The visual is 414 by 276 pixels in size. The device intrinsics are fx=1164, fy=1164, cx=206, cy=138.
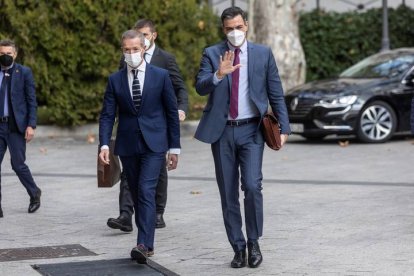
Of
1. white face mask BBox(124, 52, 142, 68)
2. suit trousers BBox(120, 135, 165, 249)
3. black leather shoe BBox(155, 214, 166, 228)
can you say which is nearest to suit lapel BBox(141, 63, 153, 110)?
white face mask BBox(124, 52, 142, 68)

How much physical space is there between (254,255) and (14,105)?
3.58 m

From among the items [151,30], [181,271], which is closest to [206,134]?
[181,271]

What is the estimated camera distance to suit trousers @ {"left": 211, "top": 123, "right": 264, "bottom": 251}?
823 cm

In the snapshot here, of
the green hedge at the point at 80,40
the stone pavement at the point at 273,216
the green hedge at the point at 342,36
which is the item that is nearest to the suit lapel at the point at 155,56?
the stone pavement at the point at 273,216

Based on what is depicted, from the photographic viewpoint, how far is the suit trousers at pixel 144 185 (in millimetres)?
8420

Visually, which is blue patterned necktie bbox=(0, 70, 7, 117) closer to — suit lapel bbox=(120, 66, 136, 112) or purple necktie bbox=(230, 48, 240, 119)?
suit lapel bbox=(120, 66, 136, 112)

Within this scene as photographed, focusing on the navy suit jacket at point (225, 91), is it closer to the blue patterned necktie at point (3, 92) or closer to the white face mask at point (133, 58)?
the white face mask at point (133, 58)

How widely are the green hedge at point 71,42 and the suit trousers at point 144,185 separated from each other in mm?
11082

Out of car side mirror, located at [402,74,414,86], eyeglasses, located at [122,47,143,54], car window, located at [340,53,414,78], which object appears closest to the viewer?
eyeglasses, located at [122,47,143,54]

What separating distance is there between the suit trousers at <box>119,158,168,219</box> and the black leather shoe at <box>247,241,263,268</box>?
180cm

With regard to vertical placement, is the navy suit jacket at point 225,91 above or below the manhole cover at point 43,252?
above

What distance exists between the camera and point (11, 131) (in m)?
10.9

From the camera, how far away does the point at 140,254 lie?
8.22 metres

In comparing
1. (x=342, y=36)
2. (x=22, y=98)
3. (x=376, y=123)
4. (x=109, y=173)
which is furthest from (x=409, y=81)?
(x=109, y=173)
